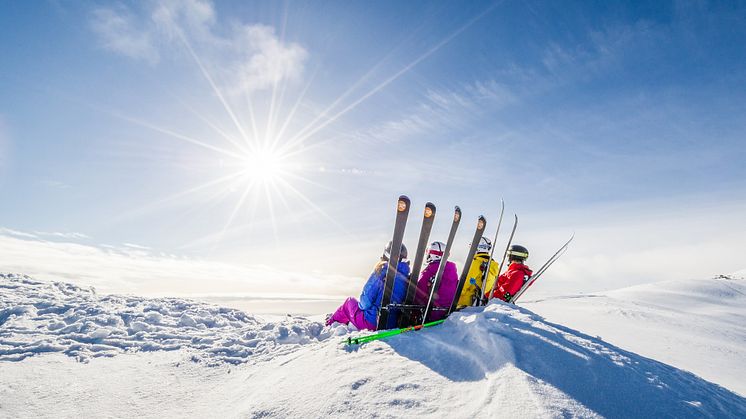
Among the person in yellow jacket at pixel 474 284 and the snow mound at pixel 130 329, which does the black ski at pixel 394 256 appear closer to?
the snow mound at pixel 130 329

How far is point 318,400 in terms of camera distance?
8.37ft

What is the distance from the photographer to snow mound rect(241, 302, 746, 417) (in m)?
2.23

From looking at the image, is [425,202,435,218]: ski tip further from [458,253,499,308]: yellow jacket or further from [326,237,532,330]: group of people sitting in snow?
[458,253,499,308]: yellow jacket

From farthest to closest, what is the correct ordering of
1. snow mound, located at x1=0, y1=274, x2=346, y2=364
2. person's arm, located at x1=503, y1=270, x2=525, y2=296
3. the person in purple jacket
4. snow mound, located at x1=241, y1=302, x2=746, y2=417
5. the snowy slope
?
person's arm, located at x1=503, y1=270, x2=525, y2=296, the person in purple jacket, snow mound, located at x1=0, y1=274, x2=346, y2=364, the snowy slope, snow mound, located at x1=241, y1=302, x2=746, y2=417

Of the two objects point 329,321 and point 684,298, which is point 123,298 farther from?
point 684,298

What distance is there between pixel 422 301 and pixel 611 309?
5296 millimetres

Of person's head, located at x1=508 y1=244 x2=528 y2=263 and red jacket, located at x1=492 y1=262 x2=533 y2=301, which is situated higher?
person's head, located at x1=508 y1=244 x2=528 y2=263

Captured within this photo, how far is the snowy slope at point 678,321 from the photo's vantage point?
457 cm

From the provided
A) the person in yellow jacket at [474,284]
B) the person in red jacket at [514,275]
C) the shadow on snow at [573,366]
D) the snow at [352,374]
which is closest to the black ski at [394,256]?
the snow at [352,374]

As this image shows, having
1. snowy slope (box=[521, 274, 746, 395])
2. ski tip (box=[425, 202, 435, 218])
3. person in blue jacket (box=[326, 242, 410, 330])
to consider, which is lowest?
snowy slope (box=[521, 274, 746, 395])

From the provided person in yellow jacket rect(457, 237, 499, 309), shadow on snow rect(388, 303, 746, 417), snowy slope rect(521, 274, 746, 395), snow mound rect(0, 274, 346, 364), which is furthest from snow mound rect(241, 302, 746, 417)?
person in yellow jacket rect(457, 237, 499, 309)

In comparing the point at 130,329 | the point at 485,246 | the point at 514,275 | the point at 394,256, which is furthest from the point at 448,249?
the point at 130,329

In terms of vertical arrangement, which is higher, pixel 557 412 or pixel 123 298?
pixel 123 298

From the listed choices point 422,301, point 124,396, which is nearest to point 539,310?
point 422,301
